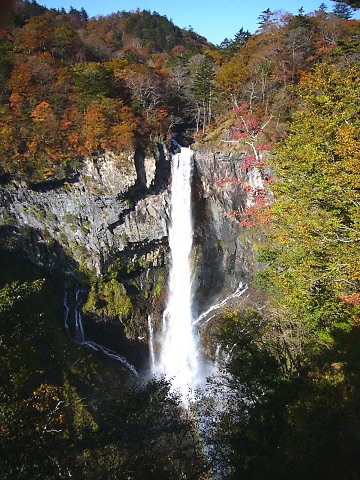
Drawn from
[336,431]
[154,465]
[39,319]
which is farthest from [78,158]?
[336,431]

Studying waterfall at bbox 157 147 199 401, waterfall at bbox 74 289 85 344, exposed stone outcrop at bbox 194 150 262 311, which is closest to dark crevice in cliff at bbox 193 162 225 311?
exposed stone outcrop at bbox 194 150 262 311

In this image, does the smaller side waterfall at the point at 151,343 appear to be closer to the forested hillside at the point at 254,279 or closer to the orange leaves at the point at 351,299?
the forested hillside at the point at 254,279

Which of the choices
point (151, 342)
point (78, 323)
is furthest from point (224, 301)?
point (78, 323)

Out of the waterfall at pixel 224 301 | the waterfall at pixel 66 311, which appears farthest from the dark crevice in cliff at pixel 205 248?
the waterfall at pixel 66 311

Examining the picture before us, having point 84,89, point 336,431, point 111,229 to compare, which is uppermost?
point 84,89

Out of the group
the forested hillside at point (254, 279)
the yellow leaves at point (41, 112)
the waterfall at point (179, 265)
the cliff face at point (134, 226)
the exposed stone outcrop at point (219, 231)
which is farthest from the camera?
the exposed stone outcrop at point (219, 231)

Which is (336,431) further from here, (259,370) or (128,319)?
(128,319)
